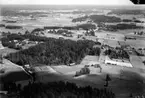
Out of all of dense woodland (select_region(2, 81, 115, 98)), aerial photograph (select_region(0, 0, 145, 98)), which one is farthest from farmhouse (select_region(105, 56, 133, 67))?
dense woodland (select_region(2, 81, 115, 98))

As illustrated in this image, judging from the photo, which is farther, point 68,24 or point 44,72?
point 68,24

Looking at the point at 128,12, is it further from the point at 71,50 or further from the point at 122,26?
the point at 71,50

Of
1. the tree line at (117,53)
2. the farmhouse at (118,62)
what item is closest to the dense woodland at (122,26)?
the tree line at (117,53)

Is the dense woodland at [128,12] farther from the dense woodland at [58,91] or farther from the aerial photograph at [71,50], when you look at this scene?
the dense woodland at [58,91]

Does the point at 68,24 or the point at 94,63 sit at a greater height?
the point at 68,24

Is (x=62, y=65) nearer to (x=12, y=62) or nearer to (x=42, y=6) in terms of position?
(x=12, y=62)

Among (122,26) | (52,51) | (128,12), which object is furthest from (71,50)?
(128,12)

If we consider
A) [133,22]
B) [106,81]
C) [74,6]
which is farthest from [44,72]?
[133,22]

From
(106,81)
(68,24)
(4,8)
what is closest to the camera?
(106,81)
